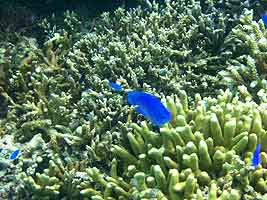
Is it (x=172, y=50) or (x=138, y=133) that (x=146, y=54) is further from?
(x=138, y=133)

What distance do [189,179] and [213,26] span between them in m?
2.49

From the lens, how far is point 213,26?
183 inches

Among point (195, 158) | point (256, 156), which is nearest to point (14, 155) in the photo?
point (195, 158)

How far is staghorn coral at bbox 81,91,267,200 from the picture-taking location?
281cm

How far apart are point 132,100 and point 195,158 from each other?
64 cm

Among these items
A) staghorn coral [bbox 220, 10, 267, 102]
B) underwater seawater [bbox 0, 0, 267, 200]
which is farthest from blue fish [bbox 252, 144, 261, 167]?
staghorn coral [bbox 220, 10, 267, 102]

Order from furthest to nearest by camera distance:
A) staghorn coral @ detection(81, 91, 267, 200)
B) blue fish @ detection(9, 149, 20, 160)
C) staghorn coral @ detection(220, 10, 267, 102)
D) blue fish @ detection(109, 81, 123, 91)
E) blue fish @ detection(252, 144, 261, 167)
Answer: staghorn coral @ detection(220, 10, 267, 102), blue fish @ detection(109, 81, 123, 91), blue fish @ detection(9, 149, 20, 160), staghorn coral @ detection(81, 91, 267, 200), blue fish @ detection(252, 144, 261, 167)

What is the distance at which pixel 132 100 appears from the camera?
271cm

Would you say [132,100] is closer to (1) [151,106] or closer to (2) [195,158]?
(1) [151,106]

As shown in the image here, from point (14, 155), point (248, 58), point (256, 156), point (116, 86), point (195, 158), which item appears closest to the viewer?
point (256, 156)

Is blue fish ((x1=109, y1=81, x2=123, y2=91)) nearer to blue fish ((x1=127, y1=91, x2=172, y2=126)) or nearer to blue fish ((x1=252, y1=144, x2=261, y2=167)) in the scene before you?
blue fish ((x1=127, y1=91, x2=172, y2=126))

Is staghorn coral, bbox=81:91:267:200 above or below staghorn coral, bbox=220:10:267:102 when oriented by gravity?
below

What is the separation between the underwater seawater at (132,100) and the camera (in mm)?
2910

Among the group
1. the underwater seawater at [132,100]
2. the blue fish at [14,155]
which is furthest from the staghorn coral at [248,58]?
the blue fish at [14,155]
